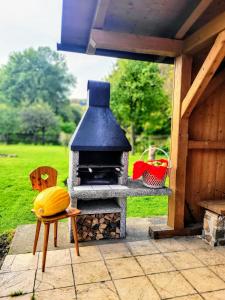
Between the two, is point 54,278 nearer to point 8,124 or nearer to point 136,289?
point 136,289

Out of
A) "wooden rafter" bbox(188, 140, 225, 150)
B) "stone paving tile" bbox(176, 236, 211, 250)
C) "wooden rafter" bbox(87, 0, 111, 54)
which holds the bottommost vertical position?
"stone paving tile" bbox(176, 236, 211, 250)

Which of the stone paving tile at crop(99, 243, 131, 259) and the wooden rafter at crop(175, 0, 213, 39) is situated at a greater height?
the wooden rafter at crop(175, 0, 213, 39)

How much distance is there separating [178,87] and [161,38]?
0.63 meters

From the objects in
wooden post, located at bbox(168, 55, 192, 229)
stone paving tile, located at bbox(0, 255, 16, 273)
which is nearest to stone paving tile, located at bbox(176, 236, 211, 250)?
wooden post, located at bbox(168, 55, 192, 229)

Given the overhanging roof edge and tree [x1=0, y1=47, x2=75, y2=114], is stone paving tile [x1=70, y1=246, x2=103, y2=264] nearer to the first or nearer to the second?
the overhanging roof edge

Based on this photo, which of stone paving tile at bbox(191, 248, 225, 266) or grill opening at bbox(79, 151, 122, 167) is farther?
grill opening at bbox(79, 151, 122, 167)

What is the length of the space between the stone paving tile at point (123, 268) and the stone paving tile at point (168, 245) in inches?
17.8

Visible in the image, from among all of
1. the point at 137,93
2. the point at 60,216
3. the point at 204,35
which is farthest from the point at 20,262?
the point at 137,93

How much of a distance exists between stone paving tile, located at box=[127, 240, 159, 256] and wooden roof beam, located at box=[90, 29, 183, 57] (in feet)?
7.53

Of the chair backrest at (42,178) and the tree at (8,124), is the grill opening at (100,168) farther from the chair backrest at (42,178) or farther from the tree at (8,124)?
the tree at (8,124)

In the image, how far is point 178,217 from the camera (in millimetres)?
3080

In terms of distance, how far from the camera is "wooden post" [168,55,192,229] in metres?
2.96

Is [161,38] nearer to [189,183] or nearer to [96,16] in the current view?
[96,16]

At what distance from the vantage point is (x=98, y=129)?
9.59 ft
